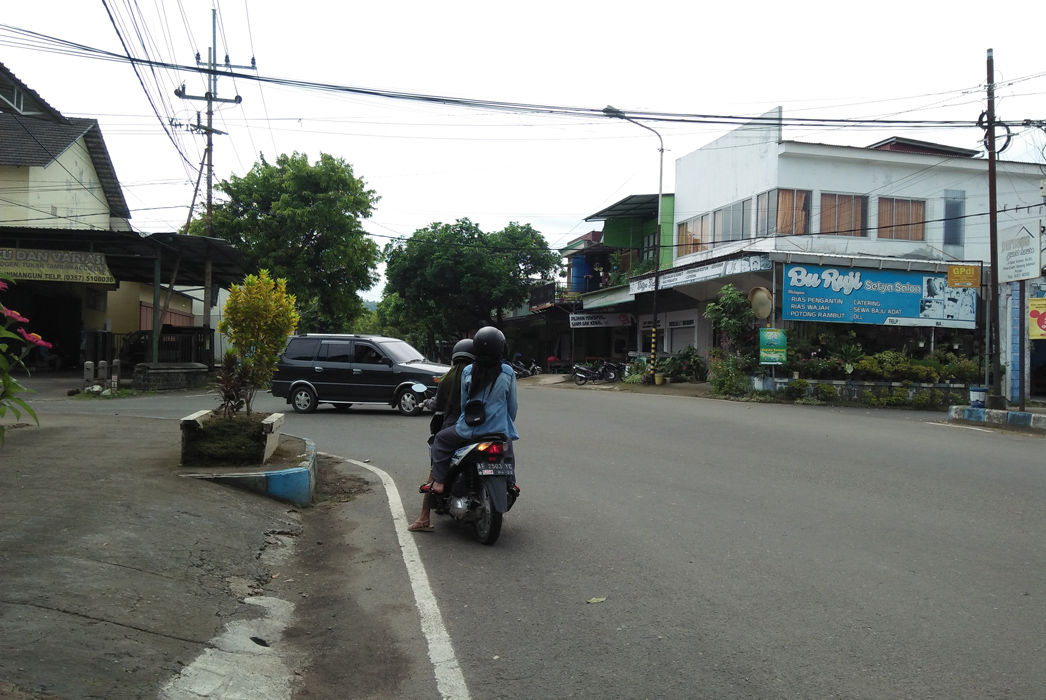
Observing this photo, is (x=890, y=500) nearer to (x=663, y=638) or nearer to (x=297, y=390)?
(x=663, y=638)

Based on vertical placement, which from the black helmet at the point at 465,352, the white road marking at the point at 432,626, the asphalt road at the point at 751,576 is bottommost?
the white road marking at the point at 432,626

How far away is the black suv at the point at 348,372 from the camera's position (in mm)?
16578

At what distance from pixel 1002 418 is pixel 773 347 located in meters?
6.45

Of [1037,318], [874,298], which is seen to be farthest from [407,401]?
[874,298]

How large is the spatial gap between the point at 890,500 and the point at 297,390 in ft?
42.5

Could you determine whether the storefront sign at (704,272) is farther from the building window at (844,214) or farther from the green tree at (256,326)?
the green tree at (256,326)

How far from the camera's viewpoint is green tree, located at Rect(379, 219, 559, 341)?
4184 centimetres

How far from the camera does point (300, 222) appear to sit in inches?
1252

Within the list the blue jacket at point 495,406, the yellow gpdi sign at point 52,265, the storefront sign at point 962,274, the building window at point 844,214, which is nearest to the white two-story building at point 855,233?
the building window at point 844,214

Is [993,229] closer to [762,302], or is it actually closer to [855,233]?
[762,302]

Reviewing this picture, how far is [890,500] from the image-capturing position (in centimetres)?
774

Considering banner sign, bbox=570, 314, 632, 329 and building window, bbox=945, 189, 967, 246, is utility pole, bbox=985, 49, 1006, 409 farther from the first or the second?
banner sign, bbox=570, 314, 632, 329

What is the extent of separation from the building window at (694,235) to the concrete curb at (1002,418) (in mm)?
12882

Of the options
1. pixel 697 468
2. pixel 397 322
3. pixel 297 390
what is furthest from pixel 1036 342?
pixel 397 322
